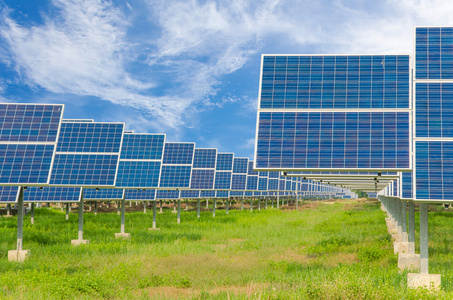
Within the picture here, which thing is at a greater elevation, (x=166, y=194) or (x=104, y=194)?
(x=166, y=194)

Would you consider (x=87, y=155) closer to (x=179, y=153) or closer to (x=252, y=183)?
(x=179, y=153)

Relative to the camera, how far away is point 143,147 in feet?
98.3

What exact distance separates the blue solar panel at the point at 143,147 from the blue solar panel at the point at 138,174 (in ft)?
2.09

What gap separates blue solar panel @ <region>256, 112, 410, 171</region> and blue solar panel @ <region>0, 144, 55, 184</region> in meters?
10.1

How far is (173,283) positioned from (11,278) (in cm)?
566

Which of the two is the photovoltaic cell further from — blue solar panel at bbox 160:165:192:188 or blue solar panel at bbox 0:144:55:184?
blue solar panel at bbox 0:144:55:184

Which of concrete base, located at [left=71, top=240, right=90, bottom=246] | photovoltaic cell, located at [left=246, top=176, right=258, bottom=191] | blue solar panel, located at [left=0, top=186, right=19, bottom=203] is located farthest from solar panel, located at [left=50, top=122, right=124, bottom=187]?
photovoltaic cell, located at [left=246, top=176, right=258, bottom=191]

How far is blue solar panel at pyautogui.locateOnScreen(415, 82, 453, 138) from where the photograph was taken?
12930 mm

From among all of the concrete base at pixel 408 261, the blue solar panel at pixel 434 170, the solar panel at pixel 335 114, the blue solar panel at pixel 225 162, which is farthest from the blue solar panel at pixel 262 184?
the blue solar panel at pixel 434 170

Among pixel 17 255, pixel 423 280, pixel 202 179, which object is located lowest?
pixel 17 255

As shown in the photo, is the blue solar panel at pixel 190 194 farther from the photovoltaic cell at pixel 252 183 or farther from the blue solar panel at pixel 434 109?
the blue solar panel at pixel 434 109

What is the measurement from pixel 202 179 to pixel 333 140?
26723 mm

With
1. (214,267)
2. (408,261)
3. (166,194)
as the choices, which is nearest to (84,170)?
(214,267)

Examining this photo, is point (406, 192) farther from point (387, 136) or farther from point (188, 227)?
point (188, 227)
